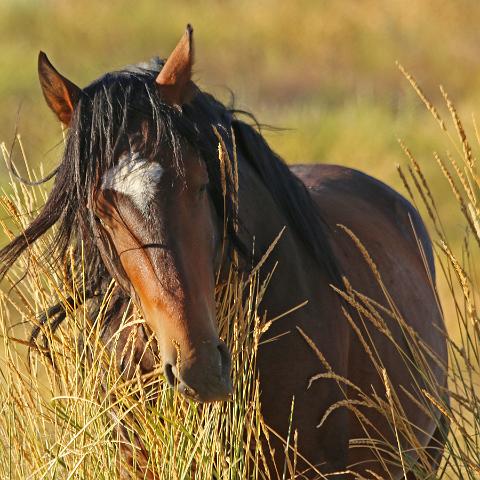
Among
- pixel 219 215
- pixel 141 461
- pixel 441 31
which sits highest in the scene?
pixel 441 31

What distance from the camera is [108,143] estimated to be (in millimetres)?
2906

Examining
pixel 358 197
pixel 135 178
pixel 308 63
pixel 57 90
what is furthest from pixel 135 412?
pixel 308 63

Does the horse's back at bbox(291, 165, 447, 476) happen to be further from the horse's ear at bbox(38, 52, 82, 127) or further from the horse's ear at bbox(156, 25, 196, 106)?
the horse's ear at bbox(38, 52, 82, 127)

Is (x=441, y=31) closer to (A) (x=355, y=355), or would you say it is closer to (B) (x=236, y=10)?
(B) (x=236, y=10)

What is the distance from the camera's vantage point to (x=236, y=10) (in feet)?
64.2

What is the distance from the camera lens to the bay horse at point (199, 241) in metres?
2.76

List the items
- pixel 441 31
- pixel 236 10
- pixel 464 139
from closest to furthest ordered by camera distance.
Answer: pixel 464 139
pixel 441 31
pixel 236 10

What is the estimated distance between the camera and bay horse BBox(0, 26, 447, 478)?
9.04ft

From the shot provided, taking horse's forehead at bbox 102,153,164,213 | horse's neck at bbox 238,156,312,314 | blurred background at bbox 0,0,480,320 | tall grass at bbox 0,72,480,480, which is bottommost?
tall grass at bbox 0,72,480,480

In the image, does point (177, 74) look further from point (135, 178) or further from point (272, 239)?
point (272, 239)

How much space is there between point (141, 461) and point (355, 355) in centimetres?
84

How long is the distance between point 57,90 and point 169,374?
87 centimetres

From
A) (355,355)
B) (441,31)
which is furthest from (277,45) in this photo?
(355,355)

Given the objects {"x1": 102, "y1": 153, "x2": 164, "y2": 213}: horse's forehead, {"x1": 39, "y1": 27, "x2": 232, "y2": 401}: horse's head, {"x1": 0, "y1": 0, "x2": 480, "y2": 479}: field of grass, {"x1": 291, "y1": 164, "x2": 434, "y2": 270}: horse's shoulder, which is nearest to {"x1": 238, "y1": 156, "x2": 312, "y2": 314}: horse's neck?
{"x1": 39, "y1": 27, "x2": 232, "y2": 401}: horse's head
